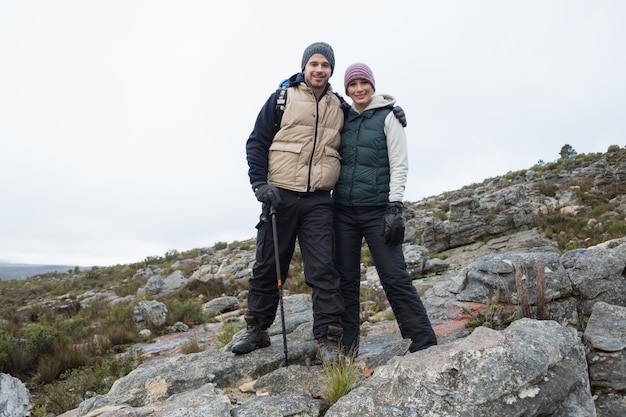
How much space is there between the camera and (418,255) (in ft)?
38.4

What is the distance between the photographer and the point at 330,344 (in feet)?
12.9

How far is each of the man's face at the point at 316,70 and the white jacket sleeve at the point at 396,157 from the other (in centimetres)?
81

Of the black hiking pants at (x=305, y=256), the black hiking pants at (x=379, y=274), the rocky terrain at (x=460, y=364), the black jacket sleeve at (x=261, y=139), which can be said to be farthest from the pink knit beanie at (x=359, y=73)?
the rocky terrain at (x=460, y=364)

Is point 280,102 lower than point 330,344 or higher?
higher

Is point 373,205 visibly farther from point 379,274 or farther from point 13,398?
point 13,398

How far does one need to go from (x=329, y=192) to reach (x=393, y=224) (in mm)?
817

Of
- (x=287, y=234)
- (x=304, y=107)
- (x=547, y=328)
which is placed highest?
(x=304, y=107)

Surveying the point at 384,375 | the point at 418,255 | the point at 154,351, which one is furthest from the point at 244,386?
the point at 418,255

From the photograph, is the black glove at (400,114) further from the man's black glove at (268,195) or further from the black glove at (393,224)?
the man's black glove at (268,195)

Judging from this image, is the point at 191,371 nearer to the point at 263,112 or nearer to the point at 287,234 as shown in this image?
the point at 287,234

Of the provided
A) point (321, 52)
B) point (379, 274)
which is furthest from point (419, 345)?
point (321, 52)

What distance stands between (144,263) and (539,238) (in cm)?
2380

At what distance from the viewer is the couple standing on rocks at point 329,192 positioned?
4086 millimetres

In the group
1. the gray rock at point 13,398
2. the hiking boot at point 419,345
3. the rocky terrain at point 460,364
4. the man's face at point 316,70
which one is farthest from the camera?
the gray rock at point 13,398
